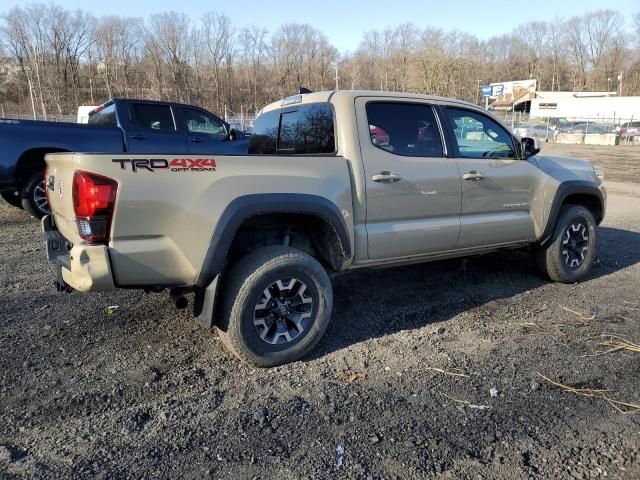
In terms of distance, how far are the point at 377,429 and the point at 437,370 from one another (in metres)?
0.87

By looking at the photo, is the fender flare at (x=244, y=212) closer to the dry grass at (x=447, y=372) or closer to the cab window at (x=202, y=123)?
the dry grass at (x=447, y=372)

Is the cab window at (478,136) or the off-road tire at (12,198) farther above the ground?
the cab window at (478,136)

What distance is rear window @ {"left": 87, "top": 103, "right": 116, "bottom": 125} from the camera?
29.8 ft

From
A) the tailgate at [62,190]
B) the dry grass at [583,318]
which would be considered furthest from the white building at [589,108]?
the tailgate at [62,190]

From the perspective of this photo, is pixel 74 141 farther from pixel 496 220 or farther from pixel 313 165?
pixel 496 220

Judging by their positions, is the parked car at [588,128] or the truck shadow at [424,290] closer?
the truck shadow at [424,290]

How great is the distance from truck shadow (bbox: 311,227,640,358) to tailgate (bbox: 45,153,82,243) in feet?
6.19

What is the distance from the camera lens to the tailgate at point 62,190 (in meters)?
3.17

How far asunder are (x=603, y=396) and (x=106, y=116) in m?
8.82

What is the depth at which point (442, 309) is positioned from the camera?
4.78 metres

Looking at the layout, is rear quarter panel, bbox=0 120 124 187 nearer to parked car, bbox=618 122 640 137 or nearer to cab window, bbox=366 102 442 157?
cab window, bbox=366 102 442 157

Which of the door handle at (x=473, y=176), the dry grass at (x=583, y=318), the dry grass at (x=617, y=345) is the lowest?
the dry grass at (x=617, y=345)

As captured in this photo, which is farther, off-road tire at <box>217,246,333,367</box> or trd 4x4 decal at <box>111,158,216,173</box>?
off-road tire at <box>217,246,333,367</box>

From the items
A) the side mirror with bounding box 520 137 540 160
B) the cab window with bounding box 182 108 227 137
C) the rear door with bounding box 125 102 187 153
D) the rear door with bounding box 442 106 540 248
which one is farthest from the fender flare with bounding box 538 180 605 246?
the cab window with bounding box 182 108 227 137
